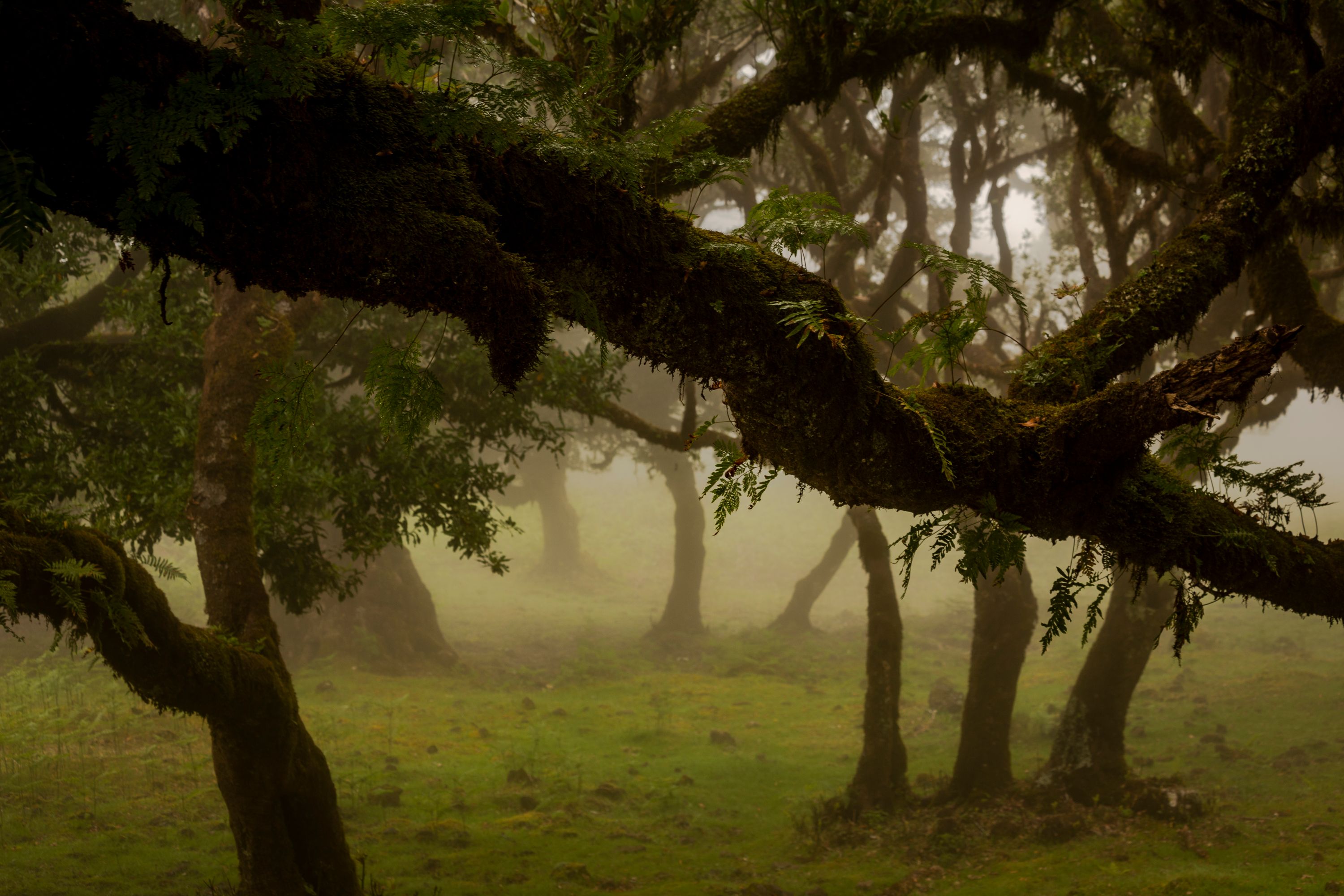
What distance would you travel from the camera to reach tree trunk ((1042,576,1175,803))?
991cm

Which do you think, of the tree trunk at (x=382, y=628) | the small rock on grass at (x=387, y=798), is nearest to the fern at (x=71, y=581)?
the small rock on grass at (x=387, y=798)

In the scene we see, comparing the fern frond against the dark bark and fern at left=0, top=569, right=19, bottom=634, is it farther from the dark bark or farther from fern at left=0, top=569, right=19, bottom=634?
fern at left=0, top=569, right=19, bottom=634

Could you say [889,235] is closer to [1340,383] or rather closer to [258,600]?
[1340,383]

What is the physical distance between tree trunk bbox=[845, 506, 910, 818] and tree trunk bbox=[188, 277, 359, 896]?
6276 millimetres

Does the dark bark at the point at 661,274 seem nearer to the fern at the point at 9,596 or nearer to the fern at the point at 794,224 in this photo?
the fern at the point at 794,224

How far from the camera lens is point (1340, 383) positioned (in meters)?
7.42

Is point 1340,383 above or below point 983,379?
below

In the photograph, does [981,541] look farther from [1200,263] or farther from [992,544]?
[1200,263]

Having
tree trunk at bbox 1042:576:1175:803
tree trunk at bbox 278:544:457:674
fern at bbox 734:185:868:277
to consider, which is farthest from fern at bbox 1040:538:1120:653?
tree trunk at bbox 278:544:457:674

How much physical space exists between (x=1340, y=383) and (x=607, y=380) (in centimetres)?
776

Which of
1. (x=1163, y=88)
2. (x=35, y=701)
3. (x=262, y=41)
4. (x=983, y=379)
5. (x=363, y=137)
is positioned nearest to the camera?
(x=262, y=41)

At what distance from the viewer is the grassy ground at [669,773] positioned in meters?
7.82

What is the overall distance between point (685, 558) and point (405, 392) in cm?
2115

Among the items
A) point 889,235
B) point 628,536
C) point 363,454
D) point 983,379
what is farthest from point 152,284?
point 628,536
